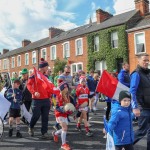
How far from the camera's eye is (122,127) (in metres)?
4.43

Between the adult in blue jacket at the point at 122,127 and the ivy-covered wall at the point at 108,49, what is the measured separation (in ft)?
68.2

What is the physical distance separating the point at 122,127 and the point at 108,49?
22661mm

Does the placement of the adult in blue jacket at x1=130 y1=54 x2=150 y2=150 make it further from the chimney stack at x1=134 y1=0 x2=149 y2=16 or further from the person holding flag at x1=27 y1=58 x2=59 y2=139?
the chimney stack at x1=134 y1=0 x2=149 y2=16

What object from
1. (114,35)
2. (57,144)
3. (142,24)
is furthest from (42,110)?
(114,35)

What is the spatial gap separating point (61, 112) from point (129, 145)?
83.0 inches

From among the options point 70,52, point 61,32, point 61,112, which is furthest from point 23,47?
point 61,112

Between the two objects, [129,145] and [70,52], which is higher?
[70,52]

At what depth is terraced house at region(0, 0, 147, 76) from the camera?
2567cm

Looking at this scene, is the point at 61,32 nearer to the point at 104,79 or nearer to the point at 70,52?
the point at 70,52

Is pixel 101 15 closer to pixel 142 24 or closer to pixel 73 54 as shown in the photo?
pixel 73 54

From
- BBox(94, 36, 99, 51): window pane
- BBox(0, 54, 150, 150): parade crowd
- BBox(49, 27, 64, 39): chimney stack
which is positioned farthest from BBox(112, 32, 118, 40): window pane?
BBox(0, 54, 150, 150): parade crowd

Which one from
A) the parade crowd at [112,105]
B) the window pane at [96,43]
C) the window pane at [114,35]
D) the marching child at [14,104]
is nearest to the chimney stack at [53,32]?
the window pane at [96,43]

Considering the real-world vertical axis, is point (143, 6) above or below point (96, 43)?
above

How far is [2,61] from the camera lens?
154 feet
